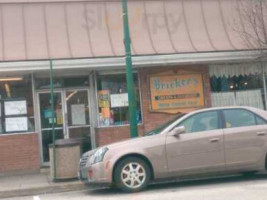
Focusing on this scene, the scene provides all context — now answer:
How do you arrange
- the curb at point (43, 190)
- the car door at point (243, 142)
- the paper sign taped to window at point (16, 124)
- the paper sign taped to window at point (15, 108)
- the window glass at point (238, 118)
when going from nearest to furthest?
the car door at point (243, 142)
the window glass at point (238, 118)
the curb at point (43, 190)
the paper sign taped to window at point (16, 124)
the paper sign taped to window at point (15, 108)

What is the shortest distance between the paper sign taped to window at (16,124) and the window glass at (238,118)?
251 inches

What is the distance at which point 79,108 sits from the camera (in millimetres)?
15586

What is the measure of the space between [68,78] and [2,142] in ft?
8.81

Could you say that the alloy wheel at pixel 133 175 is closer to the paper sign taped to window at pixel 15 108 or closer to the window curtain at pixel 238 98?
the paper sign taped to window at pixel 15 108

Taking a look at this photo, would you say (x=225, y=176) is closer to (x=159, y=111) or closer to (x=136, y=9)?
(x=159, y=111)

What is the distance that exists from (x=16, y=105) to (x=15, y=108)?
9 centimetres

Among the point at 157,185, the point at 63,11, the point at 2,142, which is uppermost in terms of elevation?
the point at 63,11

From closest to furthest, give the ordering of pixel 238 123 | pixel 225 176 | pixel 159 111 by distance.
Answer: pixel 238 123 → pixel 225 176 → pixel 159 111

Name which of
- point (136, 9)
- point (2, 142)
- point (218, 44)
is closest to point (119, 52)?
point (136, 9)

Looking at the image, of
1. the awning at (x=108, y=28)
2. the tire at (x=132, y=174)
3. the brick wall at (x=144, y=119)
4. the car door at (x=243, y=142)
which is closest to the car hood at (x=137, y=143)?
the tire at (x=132, y=174)

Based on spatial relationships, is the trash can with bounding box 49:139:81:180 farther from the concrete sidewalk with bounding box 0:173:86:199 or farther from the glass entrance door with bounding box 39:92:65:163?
the glass entrance door with bounding box 39:92:65:163

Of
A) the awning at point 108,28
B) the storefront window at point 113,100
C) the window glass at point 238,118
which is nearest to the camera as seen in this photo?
the window glass at point 238,118

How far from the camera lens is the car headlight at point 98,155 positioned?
34.0ft

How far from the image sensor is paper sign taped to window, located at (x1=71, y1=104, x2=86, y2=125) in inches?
611
